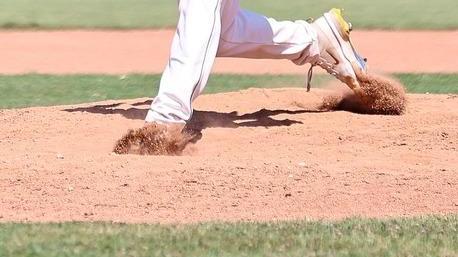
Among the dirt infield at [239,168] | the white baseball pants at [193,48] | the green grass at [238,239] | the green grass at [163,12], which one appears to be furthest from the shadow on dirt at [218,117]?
the green grass at [163,12]

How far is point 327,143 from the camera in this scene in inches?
265

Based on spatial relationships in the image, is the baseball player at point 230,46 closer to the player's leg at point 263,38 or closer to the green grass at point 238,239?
the player's leg at point 263,38

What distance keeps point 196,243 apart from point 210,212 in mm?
727

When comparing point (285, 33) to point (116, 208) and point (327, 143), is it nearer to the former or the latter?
point (327, 143)

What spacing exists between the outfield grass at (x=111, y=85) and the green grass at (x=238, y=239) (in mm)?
5058

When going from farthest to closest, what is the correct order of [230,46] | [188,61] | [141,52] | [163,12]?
[163,12]
[141,52]
[230,46]
[188,61]

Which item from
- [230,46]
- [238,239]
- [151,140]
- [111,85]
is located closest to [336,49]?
[230,46]

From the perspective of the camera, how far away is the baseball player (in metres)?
5.96

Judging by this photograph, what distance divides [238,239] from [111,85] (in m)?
6.67

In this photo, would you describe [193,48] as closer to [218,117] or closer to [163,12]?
[218,117]

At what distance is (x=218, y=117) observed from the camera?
7531mm

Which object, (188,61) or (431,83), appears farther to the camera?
(431,83)

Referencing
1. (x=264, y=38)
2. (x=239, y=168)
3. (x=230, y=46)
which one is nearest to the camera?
(x=239, y=168)

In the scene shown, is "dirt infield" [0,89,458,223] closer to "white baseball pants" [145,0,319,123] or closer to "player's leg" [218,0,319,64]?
"white baseball pants" [145,0,319,123]
